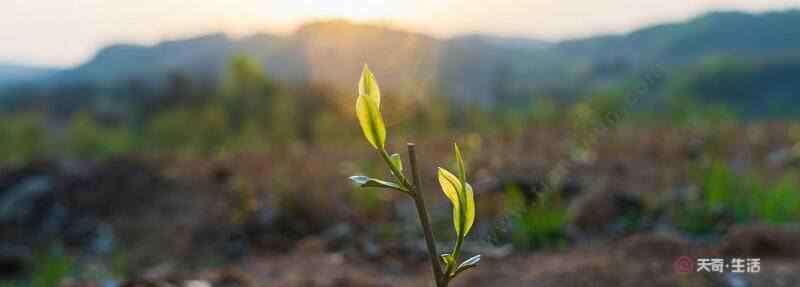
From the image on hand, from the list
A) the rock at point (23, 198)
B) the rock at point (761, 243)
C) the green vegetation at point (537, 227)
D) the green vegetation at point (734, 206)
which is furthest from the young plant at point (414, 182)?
the rock at point (23, 198)

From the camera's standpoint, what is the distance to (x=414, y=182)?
69 centimetres

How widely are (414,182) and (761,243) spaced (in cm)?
343

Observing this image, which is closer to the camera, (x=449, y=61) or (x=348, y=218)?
(x=348, y=218)

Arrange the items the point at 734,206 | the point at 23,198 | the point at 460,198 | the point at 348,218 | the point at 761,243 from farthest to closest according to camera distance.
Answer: the point at 23,198
the point at 348,218
the point at 734,206
the point at 761,243
the point at 460,198

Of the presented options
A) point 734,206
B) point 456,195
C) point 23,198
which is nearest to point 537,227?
point 734,206

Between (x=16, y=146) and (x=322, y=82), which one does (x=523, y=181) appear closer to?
(x=16, y=146)

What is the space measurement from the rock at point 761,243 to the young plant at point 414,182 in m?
3.13

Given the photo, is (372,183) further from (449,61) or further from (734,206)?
(449,61)

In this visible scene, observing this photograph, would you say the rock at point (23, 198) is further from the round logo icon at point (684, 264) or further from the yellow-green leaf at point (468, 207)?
the yellow-green leaf at point (468, 207)

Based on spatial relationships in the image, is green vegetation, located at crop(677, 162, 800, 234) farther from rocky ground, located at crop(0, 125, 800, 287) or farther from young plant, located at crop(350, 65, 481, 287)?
young plant, located at crop(350, 65, 481, 287)

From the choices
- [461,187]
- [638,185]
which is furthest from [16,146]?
[461,187]

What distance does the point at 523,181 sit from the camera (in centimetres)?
558

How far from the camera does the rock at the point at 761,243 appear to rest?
3694mm

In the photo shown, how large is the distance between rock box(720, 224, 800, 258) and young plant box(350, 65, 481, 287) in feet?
10.3
